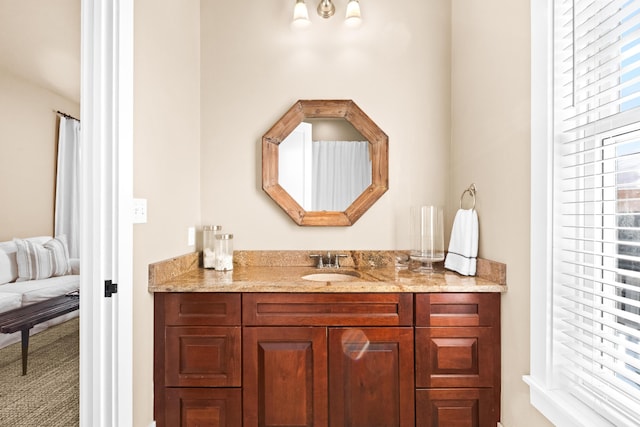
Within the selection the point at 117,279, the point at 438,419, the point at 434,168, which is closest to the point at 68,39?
the point at 117,279

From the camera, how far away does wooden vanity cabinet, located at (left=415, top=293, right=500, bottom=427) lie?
174 cm

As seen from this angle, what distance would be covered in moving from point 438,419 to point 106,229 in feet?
5.78

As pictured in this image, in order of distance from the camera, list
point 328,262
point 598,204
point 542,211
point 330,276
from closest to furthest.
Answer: point 598,204 → point 542,211 → point 330,276 → point 328,262

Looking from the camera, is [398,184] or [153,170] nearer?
[153,170]

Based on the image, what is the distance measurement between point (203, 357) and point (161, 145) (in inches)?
43.4

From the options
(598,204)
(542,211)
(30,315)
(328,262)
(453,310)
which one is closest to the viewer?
(30,315)

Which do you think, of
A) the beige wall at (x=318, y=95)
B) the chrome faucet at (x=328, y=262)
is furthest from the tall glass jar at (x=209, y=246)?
the chrome faucet at (x=328, y=262)

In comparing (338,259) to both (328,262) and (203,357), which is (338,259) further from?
(203,357)

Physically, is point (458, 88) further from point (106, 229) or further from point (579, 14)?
point (106, 229)

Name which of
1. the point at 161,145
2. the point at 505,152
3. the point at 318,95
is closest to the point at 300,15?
the point at 318,95

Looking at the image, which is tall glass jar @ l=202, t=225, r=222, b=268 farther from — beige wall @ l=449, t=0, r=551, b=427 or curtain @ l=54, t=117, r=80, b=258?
beige wall @ l=449, t=0, r=551, b=427

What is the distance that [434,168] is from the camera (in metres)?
2.37

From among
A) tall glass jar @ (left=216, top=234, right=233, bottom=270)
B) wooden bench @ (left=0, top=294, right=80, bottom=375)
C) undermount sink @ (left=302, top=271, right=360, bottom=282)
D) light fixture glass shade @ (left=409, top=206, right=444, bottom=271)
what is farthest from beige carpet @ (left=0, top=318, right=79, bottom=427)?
light fixture glass shade @ (left=409, top=206, right=444, bottom=271)

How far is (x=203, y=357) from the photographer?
1.74 meters
